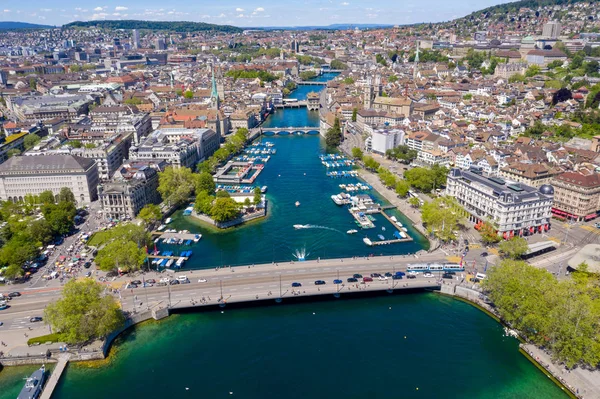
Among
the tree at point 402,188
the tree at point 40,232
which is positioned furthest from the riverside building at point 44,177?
the tree at point 402,188

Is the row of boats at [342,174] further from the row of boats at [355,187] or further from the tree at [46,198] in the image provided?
the tree at [46,198]

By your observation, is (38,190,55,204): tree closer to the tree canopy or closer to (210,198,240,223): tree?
(210,198,240,223): tree

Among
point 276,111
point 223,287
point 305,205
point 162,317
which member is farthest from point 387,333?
point 276,111

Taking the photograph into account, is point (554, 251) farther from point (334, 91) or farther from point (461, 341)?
point (334, 91)

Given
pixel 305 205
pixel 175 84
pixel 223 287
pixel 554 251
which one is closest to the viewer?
pixel 223 287

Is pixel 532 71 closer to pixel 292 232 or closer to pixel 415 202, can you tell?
pixel 415 202

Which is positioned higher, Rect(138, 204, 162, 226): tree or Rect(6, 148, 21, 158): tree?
Rect(6, 148, 21, 158): tree

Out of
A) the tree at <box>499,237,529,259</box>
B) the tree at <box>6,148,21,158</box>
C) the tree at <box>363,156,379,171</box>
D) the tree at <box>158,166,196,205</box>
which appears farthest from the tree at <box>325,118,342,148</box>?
the tree at <box>6,148,21,158</box>

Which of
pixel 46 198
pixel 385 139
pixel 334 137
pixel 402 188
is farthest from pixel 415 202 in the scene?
pixel 46 198
